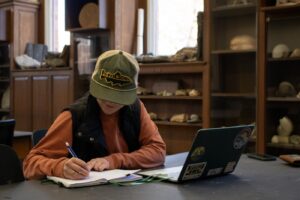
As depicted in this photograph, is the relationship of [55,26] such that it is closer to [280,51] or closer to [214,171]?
[280,51]

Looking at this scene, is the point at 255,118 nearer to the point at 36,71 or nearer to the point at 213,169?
the point at 213,169

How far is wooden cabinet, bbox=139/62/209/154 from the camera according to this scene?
3.88 metres

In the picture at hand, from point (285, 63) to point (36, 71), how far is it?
286 centimetres

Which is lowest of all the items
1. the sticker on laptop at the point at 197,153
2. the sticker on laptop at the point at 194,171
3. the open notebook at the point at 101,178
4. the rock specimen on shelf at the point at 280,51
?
the open notebook at the point at 101,178

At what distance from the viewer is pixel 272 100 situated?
347cm

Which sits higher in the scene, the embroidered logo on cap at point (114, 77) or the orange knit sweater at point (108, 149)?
the embroidered logo on cap at point (114, 77)

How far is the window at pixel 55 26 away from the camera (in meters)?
5.78

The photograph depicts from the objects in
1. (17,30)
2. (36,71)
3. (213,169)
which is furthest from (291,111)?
(17,30)

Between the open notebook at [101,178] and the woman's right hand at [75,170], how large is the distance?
0.06 ft

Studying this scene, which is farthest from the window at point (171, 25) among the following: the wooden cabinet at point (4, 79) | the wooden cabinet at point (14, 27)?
the wooden cabinet at point (4, 79)

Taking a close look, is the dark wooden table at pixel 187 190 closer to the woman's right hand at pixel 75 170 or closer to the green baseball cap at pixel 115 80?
the woman's right hand at pixel 75 170

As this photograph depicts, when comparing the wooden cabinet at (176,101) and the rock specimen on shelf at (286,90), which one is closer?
the rock specimen on shelf at (286,90)

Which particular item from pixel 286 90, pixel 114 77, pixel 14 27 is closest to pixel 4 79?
pixel 14 27

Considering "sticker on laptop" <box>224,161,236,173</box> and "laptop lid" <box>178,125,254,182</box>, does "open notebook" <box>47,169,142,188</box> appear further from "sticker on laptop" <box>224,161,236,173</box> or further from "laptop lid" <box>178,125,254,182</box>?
"sticker on laptop" <box>224,161,236,173</box>
